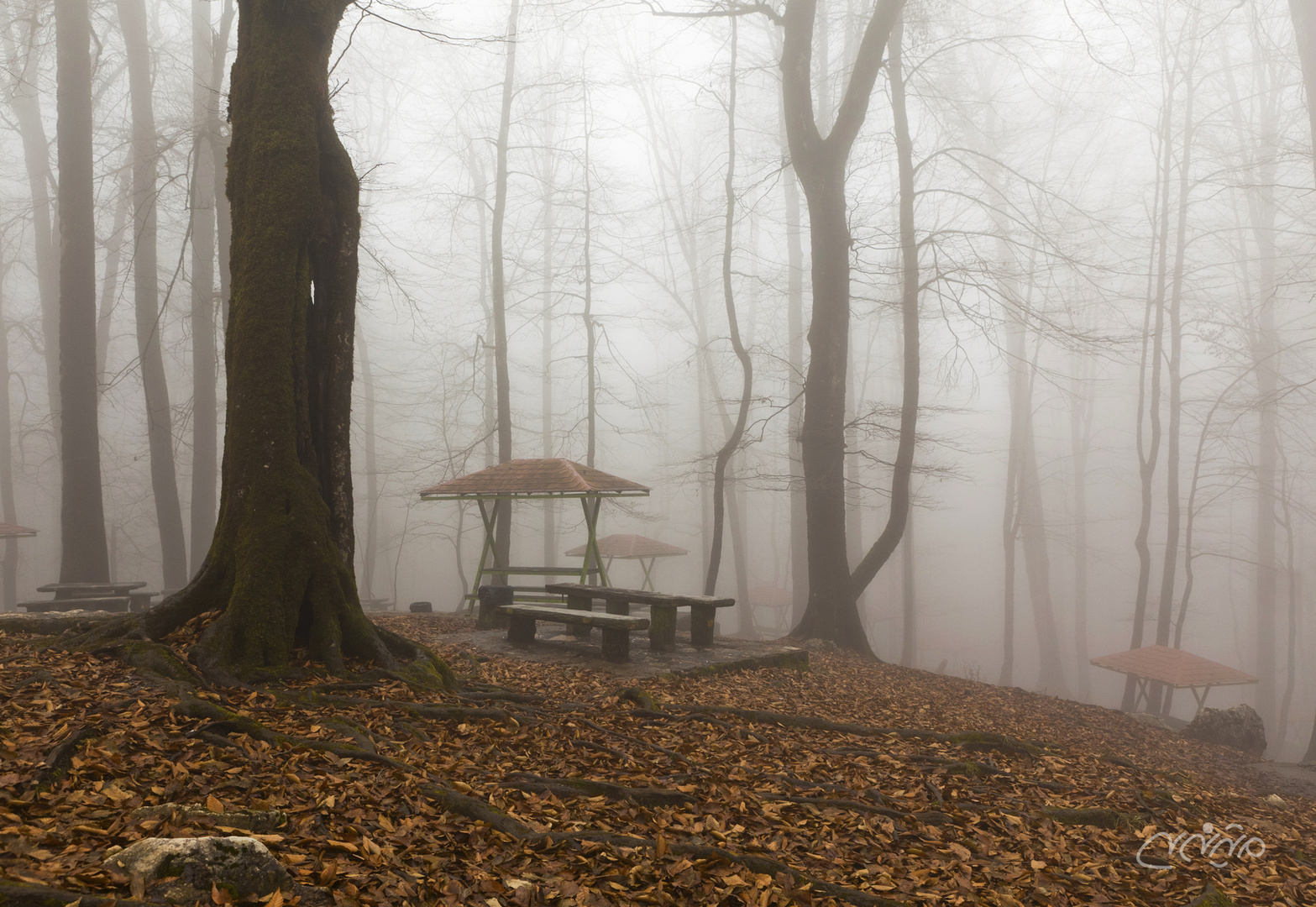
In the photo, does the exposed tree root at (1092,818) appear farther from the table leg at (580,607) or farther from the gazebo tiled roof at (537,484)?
the gazebo tiled roof at (537,484)

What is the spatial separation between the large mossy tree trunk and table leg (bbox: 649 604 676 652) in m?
→ 3.23

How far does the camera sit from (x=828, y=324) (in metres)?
11.0

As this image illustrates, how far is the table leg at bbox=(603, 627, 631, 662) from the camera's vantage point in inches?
285

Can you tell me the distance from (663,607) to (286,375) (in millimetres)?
4568

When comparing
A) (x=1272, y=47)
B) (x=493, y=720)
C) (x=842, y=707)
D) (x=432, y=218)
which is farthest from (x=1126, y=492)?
(x=493, y=720)

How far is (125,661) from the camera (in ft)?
13.9

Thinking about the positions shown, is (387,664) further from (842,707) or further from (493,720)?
(842,707)

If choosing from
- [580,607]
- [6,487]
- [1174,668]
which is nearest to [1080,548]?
[1174,668]

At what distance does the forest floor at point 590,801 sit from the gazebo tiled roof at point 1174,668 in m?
7.83

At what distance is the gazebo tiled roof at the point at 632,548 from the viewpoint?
1877 cm

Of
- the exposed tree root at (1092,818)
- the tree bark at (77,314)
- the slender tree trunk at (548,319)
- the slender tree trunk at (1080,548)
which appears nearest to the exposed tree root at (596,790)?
the exposed tree root at (1092,818)

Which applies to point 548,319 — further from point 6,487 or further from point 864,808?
point 864,808

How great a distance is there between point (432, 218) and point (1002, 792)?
67.6ft

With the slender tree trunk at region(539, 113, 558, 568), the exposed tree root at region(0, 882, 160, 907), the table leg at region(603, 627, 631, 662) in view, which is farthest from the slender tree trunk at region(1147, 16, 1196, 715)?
the exposed tree root at region(0, 882, 160, 907)
